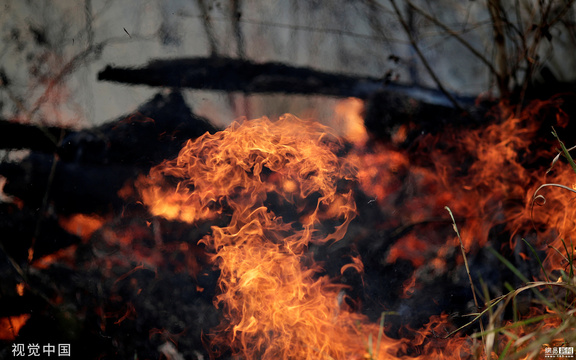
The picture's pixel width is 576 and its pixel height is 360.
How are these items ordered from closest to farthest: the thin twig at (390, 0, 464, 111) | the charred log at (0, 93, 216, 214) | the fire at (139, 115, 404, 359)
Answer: the fire at (139, 115, 404, 359) < the charred log at (0, 93, 216, 214) < the thin twig at (390, 0, 464, 111)

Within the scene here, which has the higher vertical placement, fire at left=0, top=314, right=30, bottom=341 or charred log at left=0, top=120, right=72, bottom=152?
charred log at left=0, top=120, right=72, bottom=152

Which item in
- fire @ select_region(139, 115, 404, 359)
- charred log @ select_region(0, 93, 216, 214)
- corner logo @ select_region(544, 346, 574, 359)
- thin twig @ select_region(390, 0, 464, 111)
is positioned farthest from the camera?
thin twig @ select_region(390, 0, 464, 111)

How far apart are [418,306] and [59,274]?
337 centimetres

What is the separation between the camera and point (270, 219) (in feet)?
10.2

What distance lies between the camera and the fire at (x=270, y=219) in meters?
2.86

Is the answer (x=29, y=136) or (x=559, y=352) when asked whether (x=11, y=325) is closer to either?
(x=29, y=136)

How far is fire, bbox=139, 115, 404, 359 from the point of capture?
2.86 m

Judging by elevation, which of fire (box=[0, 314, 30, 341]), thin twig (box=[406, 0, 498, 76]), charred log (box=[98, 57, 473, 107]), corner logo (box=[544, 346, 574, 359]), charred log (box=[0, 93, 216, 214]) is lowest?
fire (box=[0, 314, 30, 341])

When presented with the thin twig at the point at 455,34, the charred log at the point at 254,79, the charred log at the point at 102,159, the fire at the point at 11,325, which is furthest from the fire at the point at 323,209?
the fire at the point at 11,325

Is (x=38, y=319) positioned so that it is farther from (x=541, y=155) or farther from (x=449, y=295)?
(x=541, y=155)

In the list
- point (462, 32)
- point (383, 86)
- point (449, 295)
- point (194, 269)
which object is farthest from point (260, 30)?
point (449, 295)

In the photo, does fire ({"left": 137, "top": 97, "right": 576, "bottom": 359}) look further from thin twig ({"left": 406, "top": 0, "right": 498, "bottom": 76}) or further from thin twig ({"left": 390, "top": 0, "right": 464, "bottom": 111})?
thin twig ({"left": 406, "top": 0, "right": 498, "bottom": 76})

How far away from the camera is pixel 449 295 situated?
3.18 metres

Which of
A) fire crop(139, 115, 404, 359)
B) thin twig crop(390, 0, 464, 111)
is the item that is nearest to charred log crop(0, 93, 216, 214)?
fire crop(139, 115, 404, 359)
